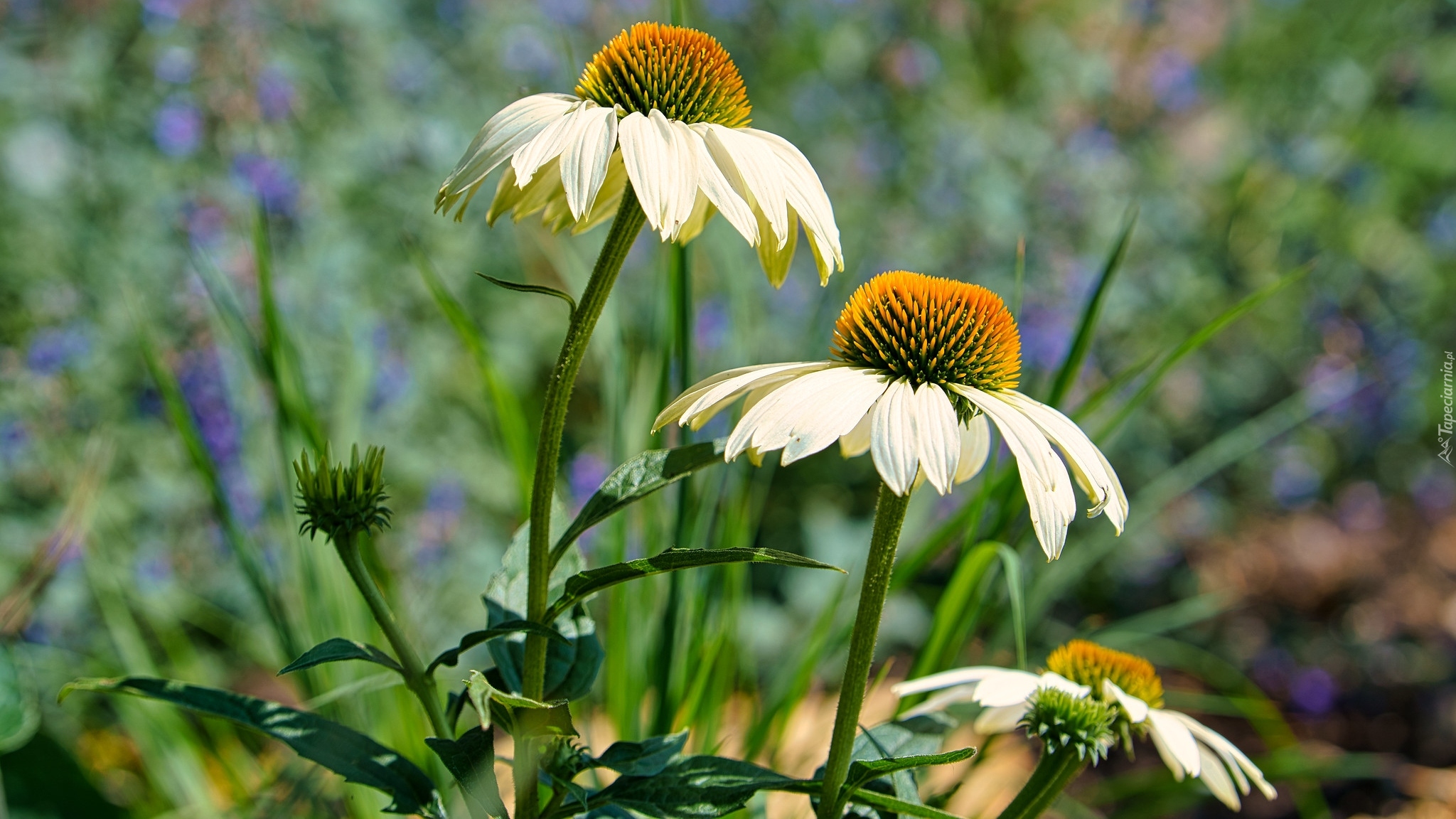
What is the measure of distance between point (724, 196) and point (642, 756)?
0.35 m

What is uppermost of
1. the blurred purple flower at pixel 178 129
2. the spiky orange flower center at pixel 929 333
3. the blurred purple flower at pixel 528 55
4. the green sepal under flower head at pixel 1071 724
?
the blurred purple flower at pixel 528 55

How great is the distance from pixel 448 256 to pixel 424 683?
4.77 feet

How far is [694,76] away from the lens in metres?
0.62

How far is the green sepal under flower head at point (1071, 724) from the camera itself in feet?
2.12

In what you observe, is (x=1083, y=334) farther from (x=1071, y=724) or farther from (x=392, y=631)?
(x=392, y=631)

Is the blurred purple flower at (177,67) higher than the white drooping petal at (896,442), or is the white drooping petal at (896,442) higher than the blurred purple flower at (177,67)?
the blurred purple flower at (177,67)

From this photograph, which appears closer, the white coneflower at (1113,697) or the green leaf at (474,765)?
the green leaf at (474,765)

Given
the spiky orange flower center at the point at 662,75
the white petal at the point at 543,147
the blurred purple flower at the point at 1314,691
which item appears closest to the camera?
the white petal at the point at 543,147

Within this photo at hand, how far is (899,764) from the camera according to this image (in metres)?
0.54

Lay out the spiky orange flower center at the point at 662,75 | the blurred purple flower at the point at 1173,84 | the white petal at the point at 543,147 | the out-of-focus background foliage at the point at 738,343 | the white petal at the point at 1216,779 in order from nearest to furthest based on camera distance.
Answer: the white petal at the point at 543,147 < the spiky orange flower center at the point at 662,75 < the white petal at the point at 1216,779 < the out-of-focus background foliage at the point at 738,343 < the blurred purple flower at the point at 1173,84

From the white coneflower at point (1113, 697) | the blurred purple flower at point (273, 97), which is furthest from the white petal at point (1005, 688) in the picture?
the blurred purple flower at point (273, 97)

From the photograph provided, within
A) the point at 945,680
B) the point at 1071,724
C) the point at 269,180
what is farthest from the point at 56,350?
the point at 1071,724

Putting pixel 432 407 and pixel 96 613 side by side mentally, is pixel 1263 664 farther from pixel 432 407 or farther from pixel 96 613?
pixel 96 613

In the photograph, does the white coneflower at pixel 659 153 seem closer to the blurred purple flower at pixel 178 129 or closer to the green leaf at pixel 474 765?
the green leaf at pixel 474 765
